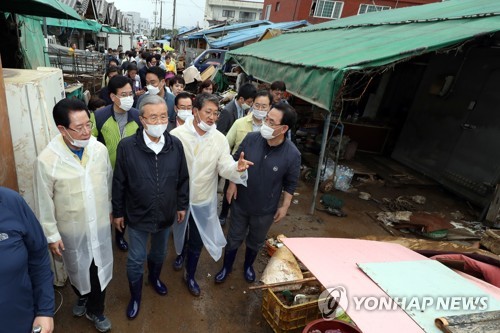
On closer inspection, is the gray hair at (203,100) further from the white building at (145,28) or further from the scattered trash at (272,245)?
the white building at (145,28)

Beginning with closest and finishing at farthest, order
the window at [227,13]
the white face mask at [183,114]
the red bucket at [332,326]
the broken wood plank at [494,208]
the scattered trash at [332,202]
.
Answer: the red bucket at [332,326] < the white face mask at [183,114] < the broken wood plank at [494,208] < the scattered trash at [332,202] < the window at [227,13]

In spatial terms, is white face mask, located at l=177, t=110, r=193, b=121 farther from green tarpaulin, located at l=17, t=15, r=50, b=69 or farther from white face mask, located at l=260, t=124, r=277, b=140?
green tarpaulin, located at l=17, t=15, r=50, b=69

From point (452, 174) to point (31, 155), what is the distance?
24.8 ft

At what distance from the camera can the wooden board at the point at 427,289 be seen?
1.42 meters

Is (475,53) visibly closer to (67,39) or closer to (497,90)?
(497,90)

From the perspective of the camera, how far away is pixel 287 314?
7.86 feet

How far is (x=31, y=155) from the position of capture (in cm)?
231

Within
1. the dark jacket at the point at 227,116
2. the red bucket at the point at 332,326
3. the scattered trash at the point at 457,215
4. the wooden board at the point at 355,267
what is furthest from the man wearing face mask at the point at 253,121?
the scattered trash at the point at 457,215

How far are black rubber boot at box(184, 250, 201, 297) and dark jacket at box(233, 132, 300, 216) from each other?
2.38 ft

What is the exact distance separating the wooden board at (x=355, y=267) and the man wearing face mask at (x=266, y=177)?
0.88m

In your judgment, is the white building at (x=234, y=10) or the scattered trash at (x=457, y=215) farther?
the white building at (x=234, y=10)

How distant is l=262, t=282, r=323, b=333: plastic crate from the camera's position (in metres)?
2.40

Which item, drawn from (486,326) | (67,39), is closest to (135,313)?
(486,326)

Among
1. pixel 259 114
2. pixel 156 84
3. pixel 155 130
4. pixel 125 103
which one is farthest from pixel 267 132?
pixel 156 84
